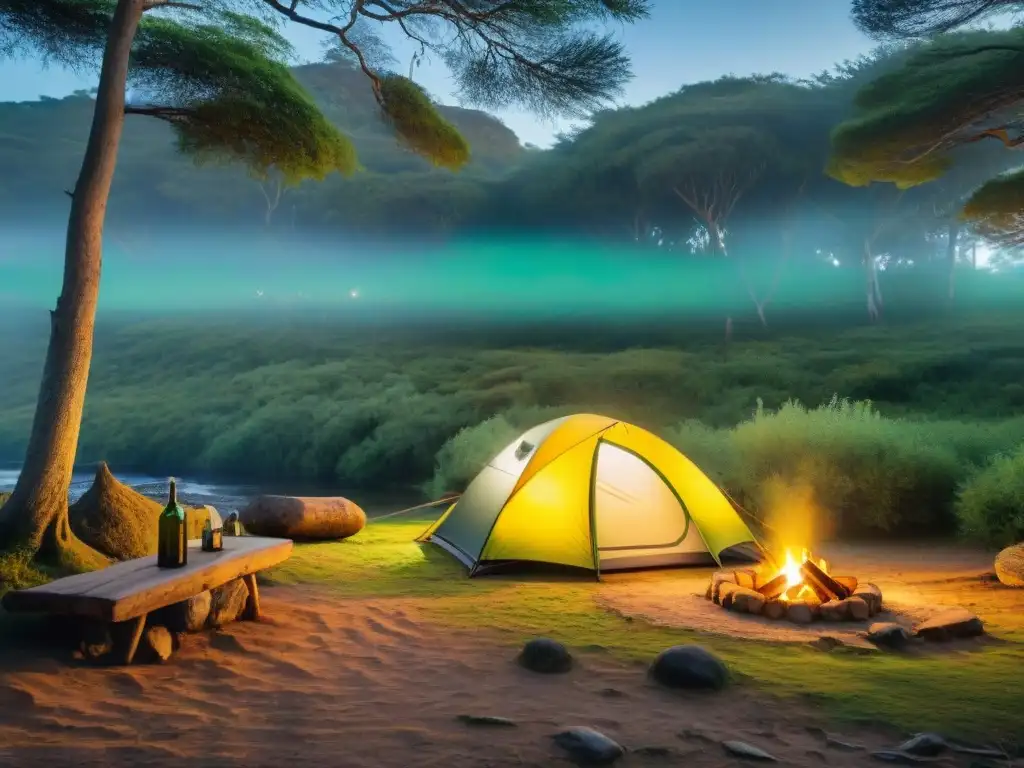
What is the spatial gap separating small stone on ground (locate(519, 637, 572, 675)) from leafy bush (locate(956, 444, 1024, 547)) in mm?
6274

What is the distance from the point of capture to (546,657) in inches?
192

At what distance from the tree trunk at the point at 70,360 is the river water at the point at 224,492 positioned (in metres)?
7.91

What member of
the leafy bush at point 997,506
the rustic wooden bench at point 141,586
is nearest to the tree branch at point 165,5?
the rustic wooden bench at point 141,586

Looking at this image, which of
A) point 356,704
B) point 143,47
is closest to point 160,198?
point 143,47

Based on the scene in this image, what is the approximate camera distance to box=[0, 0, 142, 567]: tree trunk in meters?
6.04

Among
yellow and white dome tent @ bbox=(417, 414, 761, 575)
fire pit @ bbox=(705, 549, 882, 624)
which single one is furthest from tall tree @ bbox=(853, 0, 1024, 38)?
fire pit @ bbox=(705, 549, 882, 624)

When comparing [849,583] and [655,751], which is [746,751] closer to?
[655,751]

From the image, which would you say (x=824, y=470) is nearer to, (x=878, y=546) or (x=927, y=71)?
(x=878, y=546)

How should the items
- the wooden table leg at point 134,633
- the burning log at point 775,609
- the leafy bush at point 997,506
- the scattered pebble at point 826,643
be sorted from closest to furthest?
the wooden table leg at point 134,633 → the scattered pebble at point 826,643 → the burning log at point 775,609 → the leafy bush at point 997,506

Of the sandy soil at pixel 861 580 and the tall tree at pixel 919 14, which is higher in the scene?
the tall tree at pixel 919 14

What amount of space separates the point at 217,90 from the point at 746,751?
677cm

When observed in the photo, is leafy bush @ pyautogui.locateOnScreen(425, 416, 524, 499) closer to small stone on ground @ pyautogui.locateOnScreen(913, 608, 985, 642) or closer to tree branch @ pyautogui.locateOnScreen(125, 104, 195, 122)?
tree branch @ pyautogui.locateOnScreen(125, 104, 195, 122)

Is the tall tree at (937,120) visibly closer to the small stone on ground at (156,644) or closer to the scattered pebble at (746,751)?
the scattered pebble at (746,751)

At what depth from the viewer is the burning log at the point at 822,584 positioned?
638 centimetres
